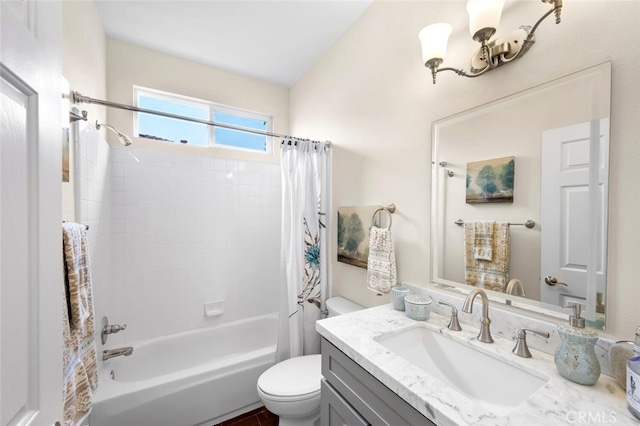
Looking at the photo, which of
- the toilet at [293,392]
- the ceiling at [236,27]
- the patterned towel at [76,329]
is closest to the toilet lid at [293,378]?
A: the toilet at [293,392]

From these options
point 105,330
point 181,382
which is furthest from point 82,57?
point 181,382

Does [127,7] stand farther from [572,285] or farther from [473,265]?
[572,285]

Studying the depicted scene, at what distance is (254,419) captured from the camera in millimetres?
1721

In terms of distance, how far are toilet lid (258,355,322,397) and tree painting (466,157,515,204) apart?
1.29 meters

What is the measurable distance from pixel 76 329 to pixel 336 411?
41.0 inches

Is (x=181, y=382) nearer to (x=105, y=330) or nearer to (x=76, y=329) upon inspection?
(x=105, y=330)

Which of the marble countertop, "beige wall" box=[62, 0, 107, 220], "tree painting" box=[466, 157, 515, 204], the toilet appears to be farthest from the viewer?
the toilet

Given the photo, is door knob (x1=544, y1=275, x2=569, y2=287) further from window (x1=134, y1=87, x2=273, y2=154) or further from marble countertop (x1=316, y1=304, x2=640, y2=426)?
window (x1=134, y1=87, x2=273, y2=154)

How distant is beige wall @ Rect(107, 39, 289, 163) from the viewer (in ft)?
6.70

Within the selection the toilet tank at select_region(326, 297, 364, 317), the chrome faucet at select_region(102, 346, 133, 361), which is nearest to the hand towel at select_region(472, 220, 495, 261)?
the toilet tank at select_region(326, 297, 364, 317)

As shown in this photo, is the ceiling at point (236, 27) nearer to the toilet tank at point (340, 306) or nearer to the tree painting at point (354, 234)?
the tree painting at point (354, 234)

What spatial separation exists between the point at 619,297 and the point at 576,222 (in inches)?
9.4

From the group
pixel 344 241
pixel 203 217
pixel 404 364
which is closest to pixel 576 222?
pixel 404 364

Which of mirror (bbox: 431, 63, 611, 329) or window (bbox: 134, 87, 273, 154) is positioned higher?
window (bbox: 134, 87, 273, 154)
